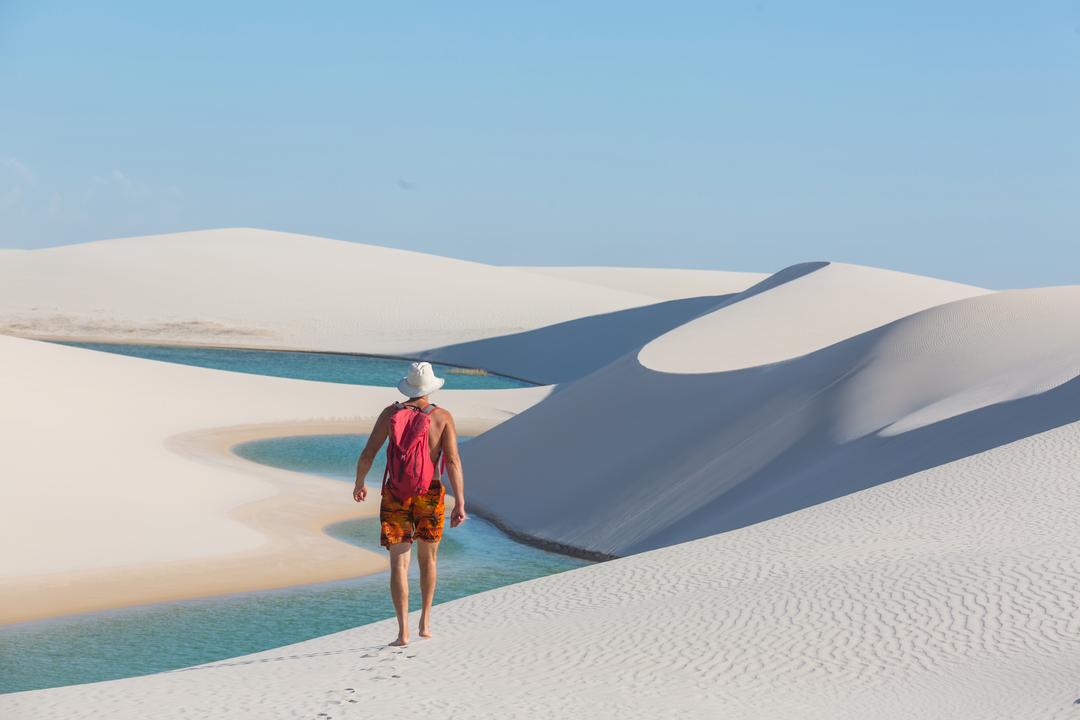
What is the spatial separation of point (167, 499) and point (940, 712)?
1140cm

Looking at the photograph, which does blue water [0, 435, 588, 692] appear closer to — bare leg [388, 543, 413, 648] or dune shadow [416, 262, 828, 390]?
bare leg [388, 543, 413, 648]

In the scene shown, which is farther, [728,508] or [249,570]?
[728,508]

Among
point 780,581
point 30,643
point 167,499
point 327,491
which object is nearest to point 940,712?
point 780,581

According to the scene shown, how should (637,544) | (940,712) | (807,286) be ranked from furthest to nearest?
(807,286), (637,544), (940,712)

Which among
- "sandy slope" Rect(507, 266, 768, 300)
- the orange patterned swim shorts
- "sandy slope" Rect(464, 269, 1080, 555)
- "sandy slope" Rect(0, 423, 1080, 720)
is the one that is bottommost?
"sandy slope" Rect(0, 423, 1080, 720)

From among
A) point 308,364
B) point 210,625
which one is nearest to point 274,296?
point 308,364

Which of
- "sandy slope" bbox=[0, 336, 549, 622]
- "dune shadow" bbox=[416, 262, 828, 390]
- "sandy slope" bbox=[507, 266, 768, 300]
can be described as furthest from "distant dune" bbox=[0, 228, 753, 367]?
"sandy slope" bbox=[0, 336, 549, 622]

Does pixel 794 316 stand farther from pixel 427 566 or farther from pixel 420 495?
pixel 420 495

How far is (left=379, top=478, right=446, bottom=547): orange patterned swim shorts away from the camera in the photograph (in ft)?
20.2

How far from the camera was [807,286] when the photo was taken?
26125mm

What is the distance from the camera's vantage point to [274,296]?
197ft

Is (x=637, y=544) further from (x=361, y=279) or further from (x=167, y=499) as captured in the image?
(x=361, y=279)

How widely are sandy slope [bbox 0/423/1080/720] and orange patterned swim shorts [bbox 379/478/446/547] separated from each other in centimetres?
62

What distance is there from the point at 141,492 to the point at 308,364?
2863 centimetres
